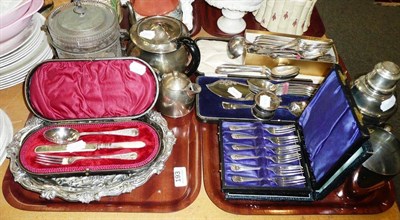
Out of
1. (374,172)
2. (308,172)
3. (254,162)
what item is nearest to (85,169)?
(254,162)

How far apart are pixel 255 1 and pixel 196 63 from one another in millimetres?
273

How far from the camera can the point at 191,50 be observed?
2.51 feet

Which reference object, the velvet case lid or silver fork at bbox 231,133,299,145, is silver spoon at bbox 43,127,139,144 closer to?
the velvet case lid

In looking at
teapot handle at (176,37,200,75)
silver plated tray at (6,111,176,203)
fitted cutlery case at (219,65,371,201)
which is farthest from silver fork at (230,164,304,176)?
teapot handle at (176,37,200,75)

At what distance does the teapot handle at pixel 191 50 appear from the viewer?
748mm

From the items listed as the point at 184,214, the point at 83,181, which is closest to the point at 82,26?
the point at 83,181

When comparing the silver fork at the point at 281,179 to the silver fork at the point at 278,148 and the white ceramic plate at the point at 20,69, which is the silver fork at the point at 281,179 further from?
the white ceramic plate at the point at 20,69

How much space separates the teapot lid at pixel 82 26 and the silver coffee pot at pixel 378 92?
1.90 feet

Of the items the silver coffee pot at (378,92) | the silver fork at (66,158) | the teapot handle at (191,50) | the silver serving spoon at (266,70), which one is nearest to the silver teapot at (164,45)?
the teapot handle at (191,50)

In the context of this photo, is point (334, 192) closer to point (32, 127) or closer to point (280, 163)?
point (280, 163)

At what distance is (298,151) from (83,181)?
0.46 metres

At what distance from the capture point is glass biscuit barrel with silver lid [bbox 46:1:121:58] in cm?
73

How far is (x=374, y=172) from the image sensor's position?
1.99 ft

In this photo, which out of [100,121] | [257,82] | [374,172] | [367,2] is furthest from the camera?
[367,2]
